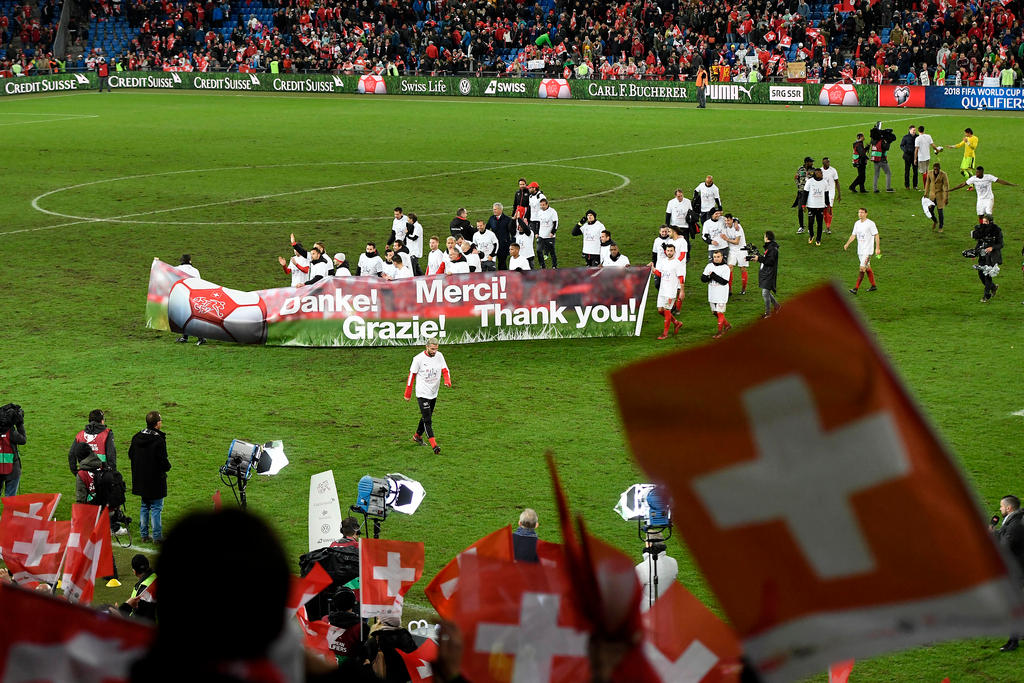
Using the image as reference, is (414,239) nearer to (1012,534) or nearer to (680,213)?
(680,213)

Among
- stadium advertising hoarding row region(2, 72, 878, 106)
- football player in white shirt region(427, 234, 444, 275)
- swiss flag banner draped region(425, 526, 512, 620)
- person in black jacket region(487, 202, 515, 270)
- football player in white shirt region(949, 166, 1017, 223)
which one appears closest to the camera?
swiss flag banner draped region(425, 526, 512, 620)

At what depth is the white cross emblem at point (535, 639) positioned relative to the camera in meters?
3.79

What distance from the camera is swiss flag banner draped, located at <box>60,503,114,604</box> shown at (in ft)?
31.4

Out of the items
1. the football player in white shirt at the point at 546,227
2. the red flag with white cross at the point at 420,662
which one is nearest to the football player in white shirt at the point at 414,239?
the football player in white shirt at the point at 546,227

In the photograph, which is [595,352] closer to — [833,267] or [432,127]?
[833,267]

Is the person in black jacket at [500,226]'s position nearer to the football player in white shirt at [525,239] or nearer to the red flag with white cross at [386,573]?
the football player in white shirt at [525,239]

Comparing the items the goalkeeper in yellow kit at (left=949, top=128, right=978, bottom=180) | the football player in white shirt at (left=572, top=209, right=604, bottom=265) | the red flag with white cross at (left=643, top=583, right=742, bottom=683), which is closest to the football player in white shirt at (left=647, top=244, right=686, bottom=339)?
the football player in white shirt at (left=572, top=209, right=604, bottom=265)

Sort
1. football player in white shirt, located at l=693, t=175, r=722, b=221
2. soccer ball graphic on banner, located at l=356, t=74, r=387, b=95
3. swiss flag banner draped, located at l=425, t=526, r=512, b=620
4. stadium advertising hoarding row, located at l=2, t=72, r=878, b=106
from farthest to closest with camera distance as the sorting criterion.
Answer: soccer ball graphic on banner, located at l=356, t=74, r=387, b=95 < stadium advertising hoarding row, located at l=2, t=72, r=878, b=106 < football player in white shirt, located at l=693, t=175, r=722, b=221 < swiss flag banner draped, located at l=425, t=526, r=512, b=620

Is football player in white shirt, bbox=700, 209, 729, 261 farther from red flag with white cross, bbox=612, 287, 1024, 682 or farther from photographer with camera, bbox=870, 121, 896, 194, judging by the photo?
red flag with white cross, bbox=612, 287, 1024, 682

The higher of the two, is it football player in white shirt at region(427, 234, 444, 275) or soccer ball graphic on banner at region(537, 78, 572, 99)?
soccer ball graphic on banner at region(537, 78, 572, 99)

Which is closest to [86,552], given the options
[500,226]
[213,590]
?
[213,590]

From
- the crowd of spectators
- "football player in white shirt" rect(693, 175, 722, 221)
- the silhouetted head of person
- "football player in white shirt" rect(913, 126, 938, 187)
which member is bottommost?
"football player in white shirt" rect(693, 175, 722, 221)

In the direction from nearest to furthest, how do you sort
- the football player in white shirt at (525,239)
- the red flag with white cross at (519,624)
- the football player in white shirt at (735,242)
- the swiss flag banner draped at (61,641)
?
the swiss flag banner draped at (61,641)
the red flag with white cross at (519,624)
the football player in white shirt at (735,242)
the football player in white shirt at (525,239)

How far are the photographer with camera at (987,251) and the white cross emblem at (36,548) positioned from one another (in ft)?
59.6
